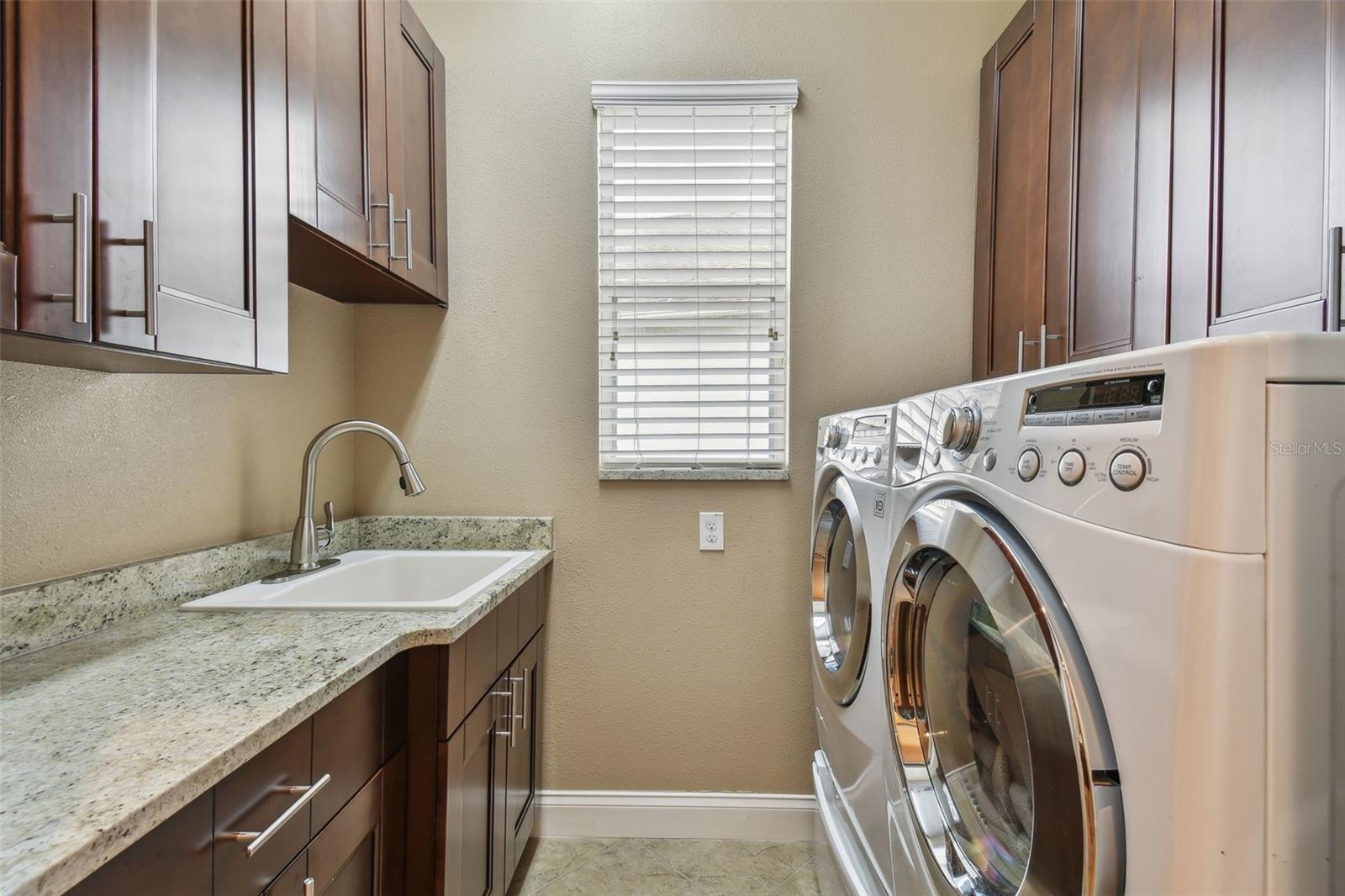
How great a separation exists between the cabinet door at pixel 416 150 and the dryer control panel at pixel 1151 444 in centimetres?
149

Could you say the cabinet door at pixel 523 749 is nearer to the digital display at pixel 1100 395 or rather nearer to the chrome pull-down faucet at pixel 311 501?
the chrome pull-down faucet at pixel 311 501

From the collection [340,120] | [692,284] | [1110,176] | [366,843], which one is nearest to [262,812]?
[366,843]

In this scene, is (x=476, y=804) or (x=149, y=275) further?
(x=476, y=804)

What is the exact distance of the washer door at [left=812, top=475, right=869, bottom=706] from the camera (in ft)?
3.79

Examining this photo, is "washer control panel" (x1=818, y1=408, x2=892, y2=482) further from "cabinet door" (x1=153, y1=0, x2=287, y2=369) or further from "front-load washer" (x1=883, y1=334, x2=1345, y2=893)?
"cabinet door" (x1=153, y1=0, x2=287, y2=369)

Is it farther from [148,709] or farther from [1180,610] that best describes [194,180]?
[1180,610]

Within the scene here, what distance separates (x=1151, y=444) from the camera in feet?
1.72

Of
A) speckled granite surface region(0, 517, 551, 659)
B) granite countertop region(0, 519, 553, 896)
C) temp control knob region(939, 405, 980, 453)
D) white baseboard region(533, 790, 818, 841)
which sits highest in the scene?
temp control knob region(939, 405, 980, 453)

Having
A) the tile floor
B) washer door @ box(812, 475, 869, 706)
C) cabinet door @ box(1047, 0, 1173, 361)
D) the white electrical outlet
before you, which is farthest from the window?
the tile floor

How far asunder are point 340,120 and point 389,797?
1.38m

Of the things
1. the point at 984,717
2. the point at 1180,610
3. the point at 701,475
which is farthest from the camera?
the point at 701,475

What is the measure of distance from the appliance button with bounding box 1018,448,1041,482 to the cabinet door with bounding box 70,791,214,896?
965mm

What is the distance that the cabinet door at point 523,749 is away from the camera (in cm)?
152

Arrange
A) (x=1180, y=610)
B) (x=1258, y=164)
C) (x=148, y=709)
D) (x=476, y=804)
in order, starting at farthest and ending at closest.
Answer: (x=476, y=804) → (x=1258, y=164) → (x=148, y=709) → (x=1180, y=610)
